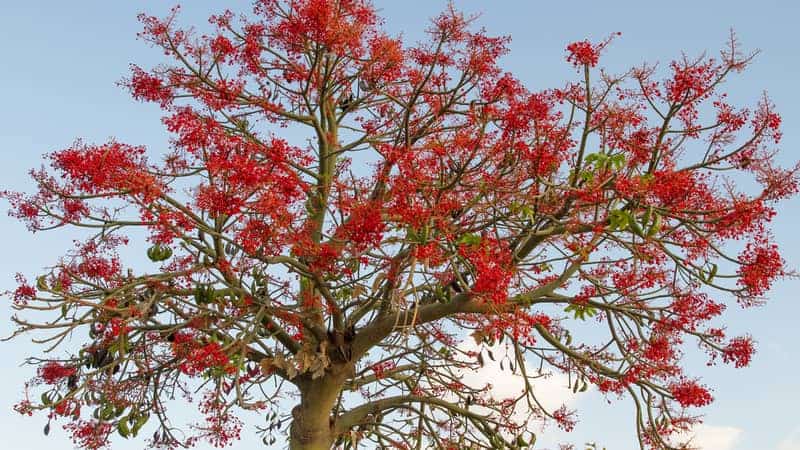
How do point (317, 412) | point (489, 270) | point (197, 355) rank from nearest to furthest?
point (489, 270), point (197, 355), point (317, 412)

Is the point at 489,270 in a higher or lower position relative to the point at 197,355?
higher

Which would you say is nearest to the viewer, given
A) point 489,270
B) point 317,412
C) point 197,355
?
point 489,270

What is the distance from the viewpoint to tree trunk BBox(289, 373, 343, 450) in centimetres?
1044

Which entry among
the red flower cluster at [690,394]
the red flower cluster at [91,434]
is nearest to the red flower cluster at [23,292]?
the red flower cluster at [91,434]

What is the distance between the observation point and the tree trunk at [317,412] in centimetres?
1044

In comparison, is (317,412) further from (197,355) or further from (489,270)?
(489,270)

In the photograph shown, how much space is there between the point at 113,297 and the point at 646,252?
5.62 metres

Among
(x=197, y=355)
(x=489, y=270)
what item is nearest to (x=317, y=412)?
(x=197, y=355)

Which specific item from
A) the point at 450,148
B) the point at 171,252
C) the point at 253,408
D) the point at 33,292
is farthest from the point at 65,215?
the point at 450,148

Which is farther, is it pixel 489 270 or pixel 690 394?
pixel 690 394

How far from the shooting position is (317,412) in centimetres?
1046

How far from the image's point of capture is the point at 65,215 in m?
9.84

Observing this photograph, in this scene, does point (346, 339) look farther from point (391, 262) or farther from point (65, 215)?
point (65, 215)

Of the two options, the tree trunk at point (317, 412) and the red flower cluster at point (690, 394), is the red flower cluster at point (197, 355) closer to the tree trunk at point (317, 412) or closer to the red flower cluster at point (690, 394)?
the tree trunk at point (317, 412)
